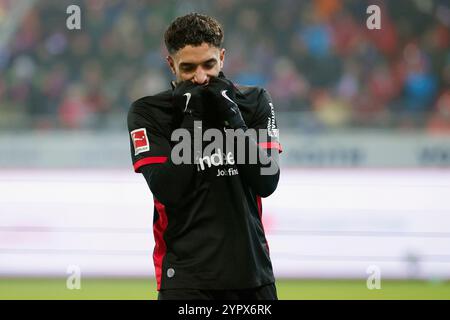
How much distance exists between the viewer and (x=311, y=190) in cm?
895

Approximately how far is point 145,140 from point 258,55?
743 centimetres

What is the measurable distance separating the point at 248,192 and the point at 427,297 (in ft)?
15.8

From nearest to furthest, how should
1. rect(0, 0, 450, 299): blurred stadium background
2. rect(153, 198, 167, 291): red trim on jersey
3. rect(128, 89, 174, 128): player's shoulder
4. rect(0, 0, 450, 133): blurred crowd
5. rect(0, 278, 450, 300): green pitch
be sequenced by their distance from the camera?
1. rect(153, 198, 167, 291): red trim on jersey
2. rect(128, 89, 174, 128): player's shoulder
3. rect(0, 278, 450, 300): green pitch
4. rect(0, 0, 450, 299): blurred stadium background
5. rect(0, 0, 450, 133): blurred crowd

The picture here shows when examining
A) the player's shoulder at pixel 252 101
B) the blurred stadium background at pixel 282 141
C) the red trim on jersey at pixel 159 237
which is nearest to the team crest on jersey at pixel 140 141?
the red trim on jersey at pixel 159 237

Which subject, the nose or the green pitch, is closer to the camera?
the nose

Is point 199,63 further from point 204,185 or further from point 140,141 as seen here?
point 204,185

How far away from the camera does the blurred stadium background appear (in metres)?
8.72

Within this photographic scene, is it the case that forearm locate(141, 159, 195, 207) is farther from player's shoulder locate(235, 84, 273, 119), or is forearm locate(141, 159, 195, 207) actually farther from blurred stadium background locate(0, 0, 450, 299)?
blurred stadium background locate(0, 0, 450, 299)

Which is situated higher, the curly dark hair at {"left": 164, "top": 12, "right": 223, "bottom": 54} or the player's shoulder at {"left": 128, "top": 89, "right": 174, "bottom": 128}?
the curly dark hair at {"left": 164, "top": 12, "right": 223, "bottom": 54}

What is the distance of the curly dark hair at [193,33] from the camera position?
364cm

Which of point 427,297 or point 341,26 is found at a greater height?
point 341,26

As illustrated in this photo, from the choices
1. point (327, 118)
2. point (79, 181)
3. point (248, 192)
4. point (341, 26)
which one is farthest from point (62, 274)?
point (248, 192)

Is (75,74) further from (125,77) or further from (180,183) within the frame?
(180,183)

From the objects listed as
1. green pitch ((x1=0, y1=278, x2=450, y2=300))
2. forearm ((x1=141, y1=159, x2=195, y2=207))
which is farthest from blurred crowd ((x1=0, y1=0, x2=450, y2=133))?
forearm ((x1=141, y1=159, x2=195, y2=207))
